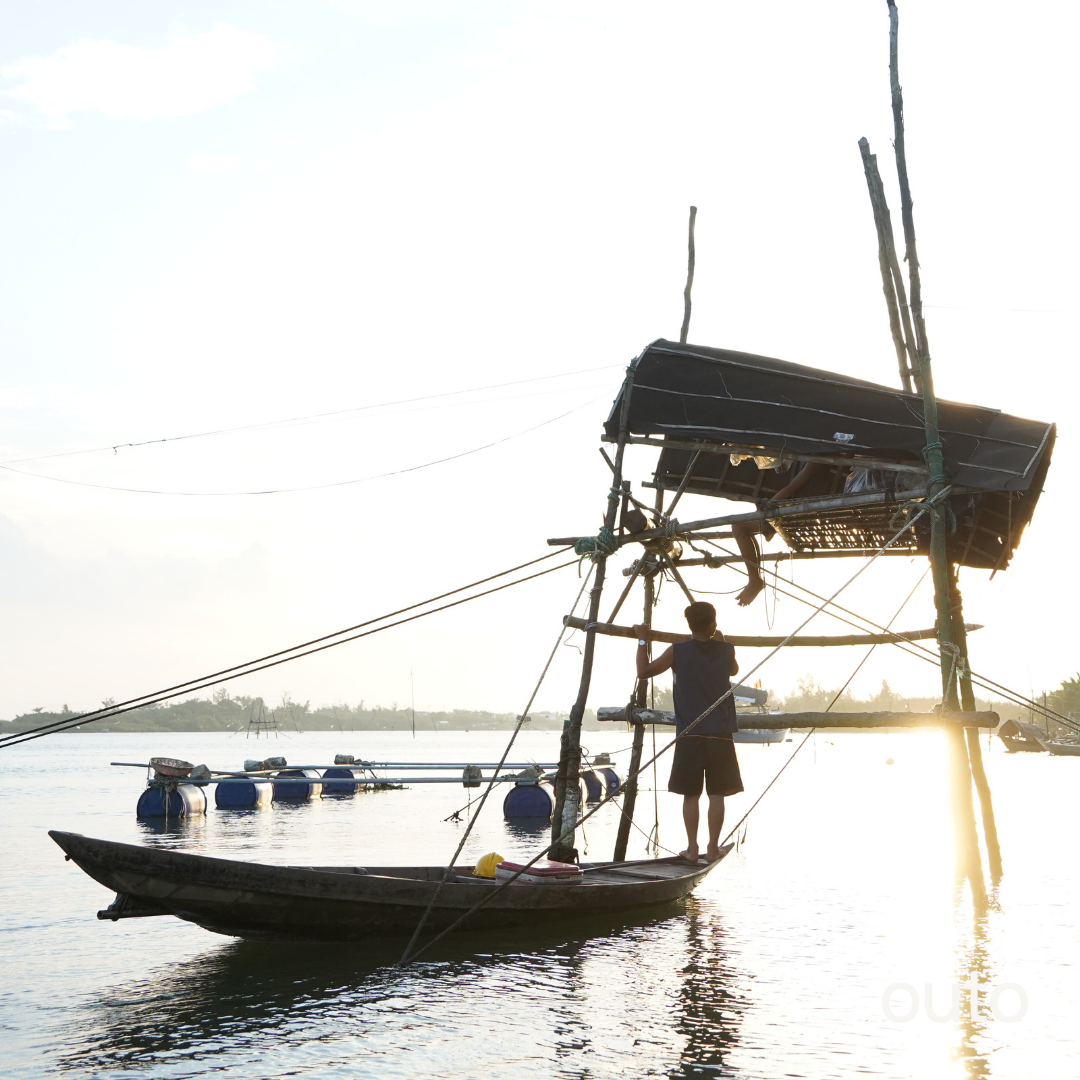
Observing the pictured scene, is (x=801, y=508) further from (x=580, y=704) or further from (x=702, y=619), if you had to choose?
(x=580, y=704)

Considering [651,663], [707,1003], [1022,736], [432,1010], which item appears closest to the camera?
[432,1010]

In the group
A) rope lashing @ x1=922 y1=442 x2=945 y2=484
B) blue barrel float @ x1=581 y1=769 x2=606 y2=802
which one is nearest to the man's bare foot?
rope lashing @ x1=922 y1=442 x2=945 y2=484

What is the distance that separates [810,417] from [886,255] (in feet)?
11.2

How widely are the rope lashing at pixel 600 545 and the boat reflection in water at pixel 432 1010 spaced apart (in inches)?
178

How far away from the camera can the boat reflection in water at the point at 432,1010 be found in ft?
23.7

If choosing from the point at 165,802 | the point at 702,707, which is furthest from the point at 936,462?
the point at 165,802

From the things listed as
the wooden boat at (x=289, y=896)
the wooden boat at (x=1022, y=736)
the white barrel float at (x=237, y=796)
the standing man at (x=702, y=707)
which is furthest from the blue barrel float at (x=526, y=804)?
the wooden boat at (x=1022, y=736)

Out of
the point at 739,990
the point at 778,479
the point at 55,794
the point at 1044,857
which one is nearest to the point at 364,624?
the point at 739,990

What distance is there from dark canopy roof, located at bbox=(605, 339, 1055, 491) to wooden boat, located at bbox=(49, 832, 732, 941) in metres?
5.31

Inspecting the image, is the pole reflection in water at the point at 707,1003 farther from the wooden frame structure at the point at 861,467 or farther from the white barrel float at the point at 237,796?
the white barrel float at the point at 237,796

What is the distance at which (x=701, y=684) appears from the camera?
37.2 feet

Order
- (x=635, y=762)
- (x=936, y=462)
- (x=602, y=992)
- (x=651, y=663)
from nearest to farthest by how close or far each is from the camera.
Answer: (x=602, y=992) → (x=936, y=462) → (x=651, y=663) → (x=635, y=762)

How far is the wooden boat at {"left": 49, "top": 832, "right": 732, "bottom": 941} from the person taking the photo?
8.41m

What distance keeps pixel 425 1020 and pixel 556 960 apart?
233 cm
